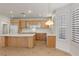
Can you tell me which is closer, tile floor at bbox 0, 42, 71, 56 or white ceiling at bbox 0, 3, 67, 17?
white ceiling at bbox 0, 3, 67, 17

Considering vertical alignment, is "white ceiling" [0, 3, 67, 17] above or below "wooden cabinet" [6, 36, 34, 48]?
above

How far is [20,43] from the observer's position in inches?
264

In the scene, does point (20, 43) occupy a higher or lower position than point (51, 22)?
lower

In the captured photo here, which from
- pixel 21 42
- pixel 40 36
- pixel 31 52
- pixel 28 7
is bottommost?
pixel 31 52

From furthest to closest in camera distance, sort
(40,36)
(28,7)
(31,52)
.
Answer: (40,36)
(28,7)
(31,52)

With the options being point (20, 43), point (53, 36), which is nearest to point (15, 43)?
point (20, 43)

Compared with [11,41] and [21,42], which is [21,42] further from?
[11,41]

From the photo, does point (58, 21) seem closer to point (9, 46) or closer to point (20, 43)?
point (20, 43)

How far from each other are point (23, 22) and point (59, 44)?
4725 millimetres

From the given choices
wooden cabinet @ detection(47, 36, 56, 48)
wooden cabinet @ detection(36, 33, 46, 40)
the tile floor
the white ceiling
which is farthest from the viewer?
wooden cabinet @ detection(36, 33, 46, 40)

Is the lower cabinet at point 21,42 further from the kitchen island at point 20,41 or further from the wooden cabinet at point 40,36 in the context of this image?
the wooden cabinet at point 40,36

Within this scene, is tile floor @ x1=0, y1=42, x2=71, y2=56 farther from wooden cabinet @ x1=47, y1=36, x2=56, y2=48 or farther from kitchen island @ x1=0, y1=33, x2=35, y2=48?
kitchen island @ x1=0, y1=33, x2=35, y2=48

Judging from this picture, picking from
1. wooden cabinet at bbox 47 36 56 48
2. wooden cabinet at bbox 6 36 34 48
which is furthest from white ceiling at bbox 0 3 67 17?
wooden cabinet at bbox 6 36 34 48

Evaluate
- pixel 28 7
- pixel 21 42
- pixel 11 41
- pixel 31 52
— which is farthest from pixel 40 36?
pixel 31 52
